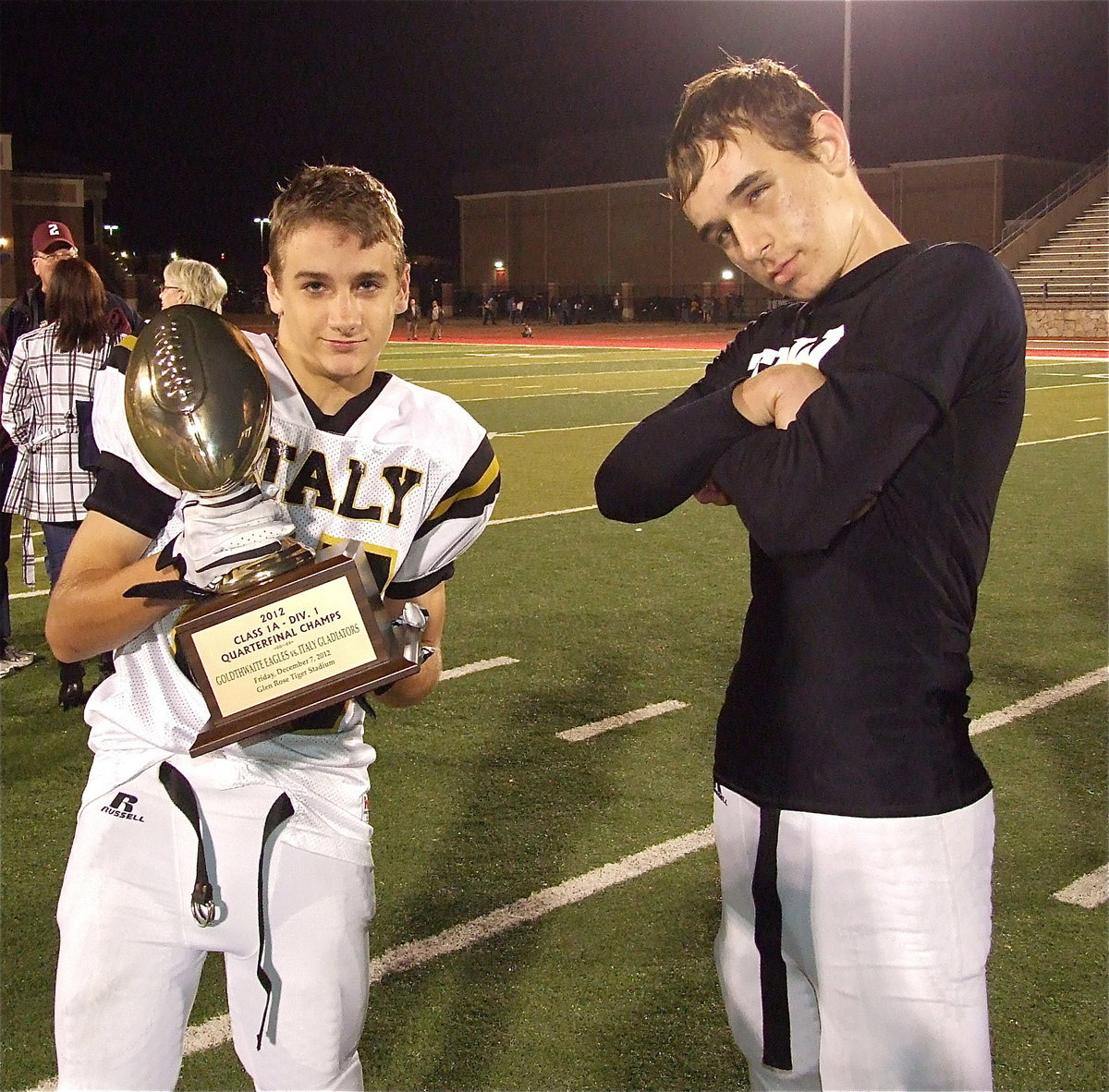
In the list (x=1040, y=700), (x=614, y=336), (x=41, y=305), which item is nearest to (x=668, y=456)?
(x=1040, y=700)

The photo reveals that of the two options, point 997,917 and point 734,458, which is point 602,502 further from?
point 997,917

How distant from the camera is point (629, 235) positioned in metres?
53.7

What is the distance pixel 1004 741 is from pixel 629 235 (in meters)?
51.1

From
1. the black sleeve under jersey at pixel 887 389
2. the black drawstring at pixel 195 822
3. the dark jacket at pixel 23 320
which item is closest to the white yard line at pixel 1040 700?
the black sleeve under jersey at pixel 887 389

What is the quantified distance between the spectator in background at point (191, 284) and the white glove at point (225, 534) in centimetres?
394

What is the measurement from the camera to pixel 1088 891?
3.47 metres

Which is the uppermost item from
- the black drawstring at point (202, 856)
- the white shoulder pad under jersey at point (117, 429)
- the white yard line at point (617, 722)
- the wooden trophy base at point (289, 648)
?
the white shoulder pad under jersey at point (117, 429)

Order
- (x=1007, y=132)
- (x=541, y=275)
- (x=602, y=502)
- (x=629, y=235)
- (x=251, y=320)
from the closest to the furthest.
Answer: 1. (x=602, y=502)
2. (x=1007, y=132)
3. (x=251, y=320)
4. (x=629, y=235)
5. (x=541, y=275)

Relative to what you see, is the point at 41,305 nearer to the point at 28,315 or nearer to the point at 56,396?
the point at 28,315

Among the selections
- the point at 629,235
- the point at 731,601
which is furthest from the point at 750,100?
the point at 629,235

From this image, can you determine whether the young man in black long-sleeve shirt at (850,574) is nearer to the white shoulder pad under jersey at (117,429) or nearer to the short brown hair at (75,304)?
the white shoulder pad under jersey at (117,429)

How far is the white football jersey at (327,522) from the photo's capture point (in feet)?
5.99

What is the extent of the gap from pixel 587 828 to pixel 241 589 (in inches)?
97.3

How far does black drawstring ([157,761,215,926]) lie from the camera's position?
1.74 m
